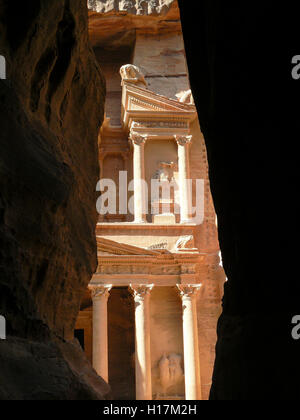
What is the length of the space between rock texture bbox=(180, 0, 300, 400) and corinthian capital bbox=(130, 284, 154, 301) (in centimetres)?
1335

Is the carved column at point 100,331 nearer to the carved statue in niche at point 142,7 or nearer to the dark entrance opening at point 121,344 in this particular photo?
the dark entrance opening at point 121,344

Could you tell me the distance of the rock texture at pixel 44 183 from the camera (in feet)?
11.1

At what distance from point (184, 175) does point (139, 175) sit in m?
1.58

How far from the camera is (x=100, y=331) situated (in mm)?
16172

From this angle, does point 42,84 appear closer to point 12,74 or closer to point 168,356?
point 12,74

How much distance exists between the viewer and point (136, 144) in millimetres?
19578

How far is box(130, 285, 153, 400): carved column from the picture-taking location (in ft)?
52.6

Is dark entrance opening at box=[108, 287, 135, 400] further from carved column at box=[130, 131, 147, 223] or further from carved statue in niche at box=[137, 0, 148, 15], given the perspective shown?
carved statue in niche at box=[137, 0, 148, 15]

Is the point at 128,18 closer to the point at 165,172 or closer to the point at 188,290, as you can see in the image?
the point at 165,172

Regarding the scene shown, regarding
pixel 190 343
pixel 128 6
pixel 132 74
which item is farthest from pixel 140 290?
pixel 128 6

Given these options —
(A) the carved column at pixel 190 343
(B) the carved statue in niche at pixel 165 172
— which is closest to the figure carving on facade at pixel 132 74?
(B) the carved statue in niche at pixel 165 172

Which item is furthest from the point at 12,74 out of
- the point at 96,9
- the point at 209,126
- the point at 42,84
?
the point at 96,9

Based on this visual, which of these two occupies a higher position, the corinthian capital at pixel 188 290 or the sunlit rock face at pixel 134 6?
the sunlit rock face at pixel 134 6

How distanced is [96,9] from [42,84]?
18.8m
